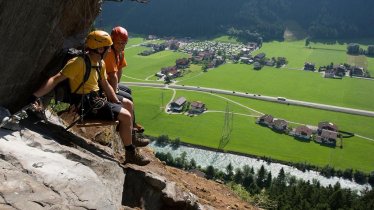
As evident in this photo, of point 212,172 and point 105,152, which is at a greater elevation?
point 105,152

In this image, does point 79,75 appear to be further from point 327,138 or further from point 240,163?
point 327,138

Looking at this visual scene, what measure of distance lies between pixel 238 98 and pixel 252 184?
3621 cm

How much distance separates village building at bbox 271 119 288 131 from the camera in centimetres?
6506

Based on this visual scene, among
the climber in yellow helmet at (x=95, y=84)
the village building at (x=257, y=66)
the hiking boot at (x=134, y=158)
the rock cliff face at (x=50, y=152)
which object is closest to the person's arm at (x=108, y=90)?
the climber in yellow helmet at (x=95, y=84)

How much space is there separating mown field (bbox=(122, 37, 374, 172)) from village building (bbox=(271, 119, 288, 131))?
5.92 ft

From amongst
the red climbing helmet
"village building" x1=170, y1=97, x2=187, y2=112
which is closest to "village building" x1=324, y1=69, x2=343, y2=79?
"village building" x1=170, y1=97, x2=187, y2=112

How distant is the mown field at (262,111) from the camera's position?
58.2 metres

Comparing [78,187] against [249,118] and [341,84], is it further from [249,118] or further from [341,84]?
[341,84]

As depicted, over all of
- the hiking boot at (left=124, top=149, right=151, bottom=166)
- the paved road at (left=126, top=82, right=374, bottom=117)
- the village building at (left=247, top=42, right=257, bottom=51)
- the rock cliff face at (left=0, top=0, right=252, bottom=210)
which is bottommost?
the paved road at (left=126, top=82, right=374, bottom=117)

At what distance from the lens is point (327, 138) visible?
6200cm

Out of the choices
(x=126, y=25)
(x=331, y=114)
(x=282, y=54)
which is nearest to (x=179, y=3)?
(x=126, y=25)

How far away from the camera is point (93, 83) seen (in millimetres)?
7691

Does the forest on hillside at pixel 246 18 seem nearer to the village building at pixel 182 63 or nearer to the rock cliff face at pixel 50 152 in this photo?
the village building at pixel 182 63

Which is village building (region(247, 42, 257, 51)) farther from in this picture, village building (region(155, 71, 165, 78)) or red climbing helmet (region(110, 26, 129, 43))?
red climbing helmet (region(110, 26, 129, 43))
